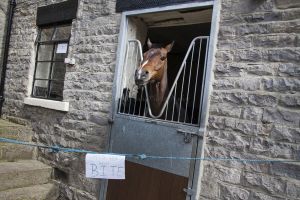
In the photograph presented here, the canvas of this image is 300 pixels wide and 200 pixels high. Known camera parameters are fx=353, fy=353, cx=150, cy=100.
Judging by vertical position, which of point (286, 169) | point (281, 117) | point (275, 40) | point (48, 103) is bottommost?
point (286, 169)

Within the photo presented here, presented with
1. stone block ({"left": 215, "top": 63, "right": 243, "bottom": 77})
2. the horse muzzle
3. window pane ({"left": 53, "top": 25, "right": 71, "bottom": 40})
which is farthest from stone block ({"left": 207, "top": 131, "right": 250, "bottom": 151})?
window pane ({"left": 53, "top": 25, "right": 71, "bottom": 40})

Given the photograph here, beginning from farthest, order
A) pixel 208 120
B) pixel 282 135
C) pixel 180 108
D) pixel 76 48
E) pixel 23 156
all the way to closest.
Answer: pixel 23 156 → pixel 76 48 → pixel 180 108 → pixel 208 120 → pixel 282 135

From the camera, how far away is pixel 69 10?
5.92 metres

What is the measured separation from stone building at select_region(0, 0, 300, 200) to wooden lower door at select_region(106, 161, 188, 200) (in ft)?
0.08

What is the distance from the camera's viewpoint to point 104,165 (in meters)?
3.31

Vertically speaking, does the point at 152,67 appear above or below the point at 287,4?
below

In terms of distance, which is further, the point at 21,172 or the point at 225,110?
the point at 21,172

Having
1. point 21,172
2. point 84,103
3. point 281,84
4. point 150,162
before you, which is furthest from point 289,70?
point 21,172

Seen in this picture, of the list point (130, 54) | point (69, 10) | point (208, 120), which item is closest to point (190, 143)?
point (208, 120)

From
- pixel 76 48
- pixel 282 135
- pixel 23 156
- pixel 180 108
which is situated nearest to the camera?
pixel 282 135

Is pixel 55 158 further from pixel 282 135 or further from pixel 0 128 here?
pixel 282 135

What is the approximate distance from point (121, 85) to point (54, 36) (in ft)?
7.51

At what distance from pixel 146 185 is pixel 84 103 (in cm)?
172

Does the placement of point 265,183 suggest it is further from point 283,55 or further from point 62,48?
point 62,48
